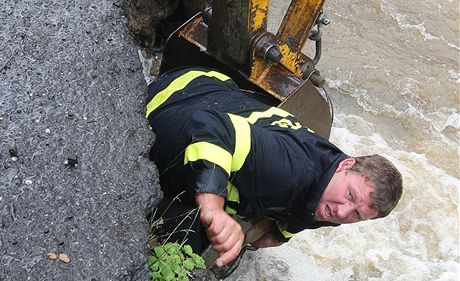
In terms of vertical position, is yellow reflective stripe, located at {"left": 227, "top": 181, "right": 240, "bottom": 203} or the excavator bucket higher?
the excavator bucket

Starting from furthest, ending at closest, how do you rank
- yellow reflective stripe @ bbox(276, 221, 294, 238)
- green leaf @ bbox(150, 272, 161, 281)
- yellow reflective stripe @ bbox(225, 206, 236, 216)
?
yellow reflective stripe @ bbox(276, 221, 294, 238)
yellow reflective stripe @ bbox(225, 206, 236, 216)
green leaf @ bbox(150, 272, 161, 281)

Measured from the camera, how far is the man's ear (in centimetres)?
348

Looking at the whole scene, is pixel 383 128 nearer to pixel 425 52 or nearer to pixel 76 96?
pixel 425 52

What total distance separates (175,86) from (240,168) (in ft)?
2.47

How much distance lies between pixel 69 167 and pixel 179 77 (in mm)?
1328

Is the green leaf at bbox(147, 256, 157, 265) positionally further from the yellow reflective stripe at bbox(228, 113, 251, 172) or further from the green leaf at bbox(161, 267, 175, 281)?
the yellow reflective stripe at bbox(228, 113, 251, 172)

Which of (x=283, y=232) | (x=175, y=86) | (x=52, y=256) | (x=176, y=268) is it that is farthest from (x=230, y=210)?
(x=52, y=256)

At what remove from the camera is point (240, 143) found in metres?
3.16

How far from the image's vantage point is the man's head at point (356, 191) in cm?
347

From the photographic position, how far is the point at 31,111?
2.72m

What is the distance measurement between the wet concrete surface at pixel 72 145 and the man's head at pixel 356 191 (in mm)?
1161

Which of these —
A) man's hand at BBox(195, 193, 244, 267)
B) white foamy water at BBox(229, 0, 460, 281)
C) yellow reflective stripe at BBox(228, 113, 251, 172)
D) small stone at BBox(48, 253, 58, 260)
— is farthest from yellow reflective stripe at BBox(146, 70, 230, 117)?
white foamy water at BBox(229, 0, 460, 281)

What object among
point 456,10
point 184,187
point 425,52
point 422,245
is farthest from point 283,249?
point 456,10

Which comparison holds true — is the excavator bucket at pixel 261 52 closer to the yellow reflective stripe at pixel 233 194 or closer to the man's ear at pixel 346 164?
the man's ear at pixel 346 164
